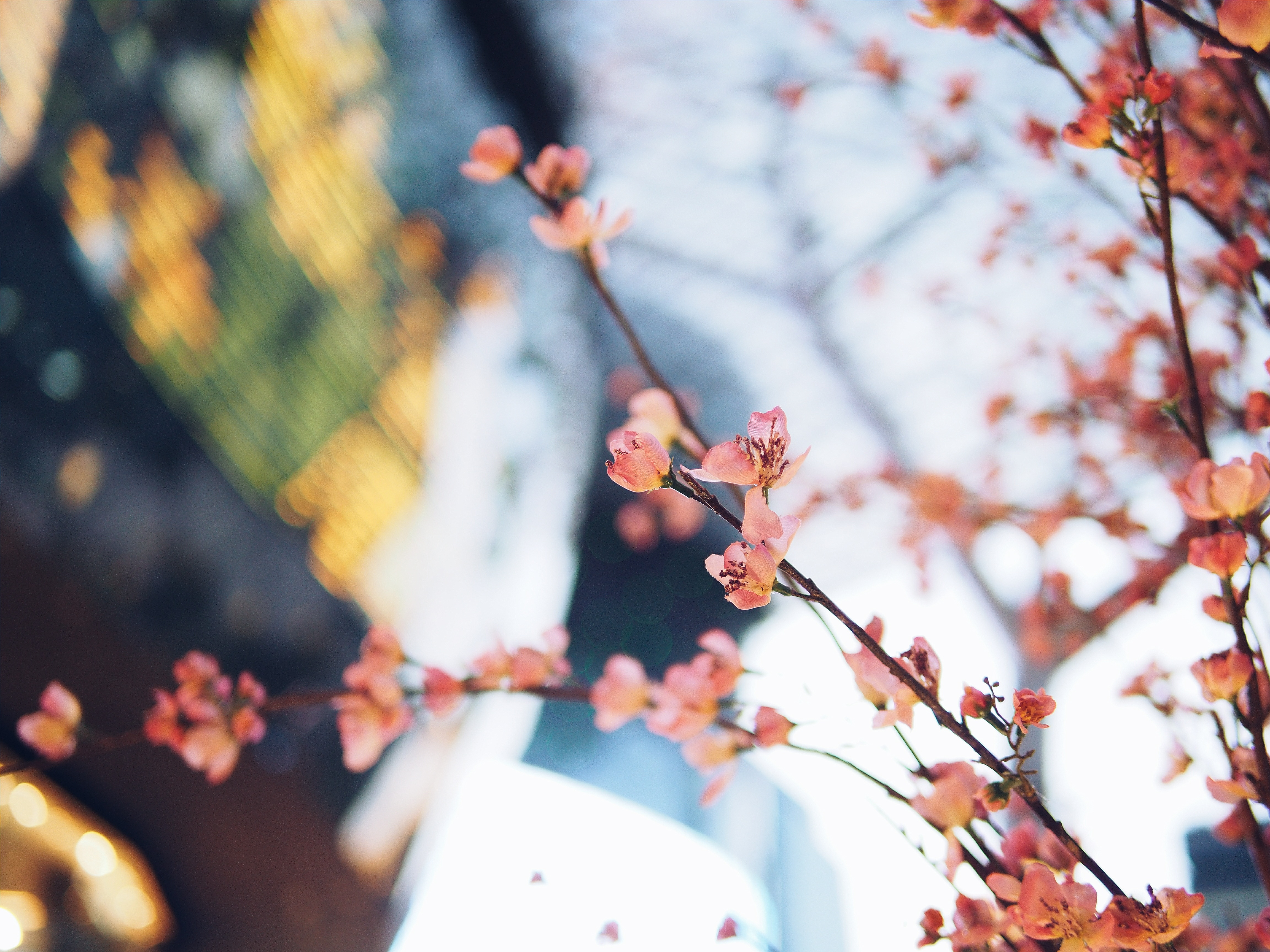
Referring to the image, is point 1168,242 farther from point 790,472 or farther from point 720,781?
point 720,781

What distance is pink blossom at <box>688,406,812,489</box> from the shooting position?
53 centimetres

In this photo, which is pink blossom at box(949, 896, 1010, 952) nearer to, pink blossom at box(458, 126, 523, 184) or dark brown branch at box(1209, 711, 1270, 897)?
dark brown branch at box(1209, 711, 1270, 897)

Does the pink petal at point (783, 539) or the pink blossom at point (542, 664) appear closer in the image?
the pink petal at point (783, 539)

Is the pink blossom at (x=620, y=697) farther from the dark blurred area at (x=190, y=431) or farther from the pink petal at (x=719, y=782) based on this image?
the dark blurred area at (x=190, y=431)

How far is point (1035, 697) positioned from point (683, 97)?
385 cm

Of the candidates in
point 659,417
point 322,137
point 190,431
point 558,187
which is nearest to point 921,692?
point 659,417

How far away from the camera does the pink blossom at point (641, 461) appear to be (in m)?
0.52

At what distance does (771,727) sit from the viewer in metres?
0.76

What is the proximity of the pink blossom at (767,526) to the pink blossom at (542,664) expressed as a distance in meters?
0.45

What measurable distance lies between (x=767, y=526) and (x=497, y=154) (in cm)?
59

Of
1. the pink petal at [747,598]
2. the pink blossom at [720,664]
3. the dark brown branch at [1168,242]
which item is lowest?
the pink blossom at [720,664]

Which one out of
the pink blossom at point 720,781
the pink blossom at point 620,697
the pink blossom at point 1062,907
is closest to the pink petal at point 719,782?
the pink blossom at point 720,781

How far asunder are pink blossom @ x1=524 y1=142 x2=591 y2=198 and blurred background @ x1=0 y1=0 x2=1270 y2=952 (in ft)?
1.86

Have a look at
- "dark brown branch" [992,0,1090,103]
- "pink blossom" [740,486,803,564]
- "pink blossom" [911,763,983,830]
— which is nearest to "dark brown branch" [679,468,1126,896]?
"pink blossom" [740,486,803,564]
